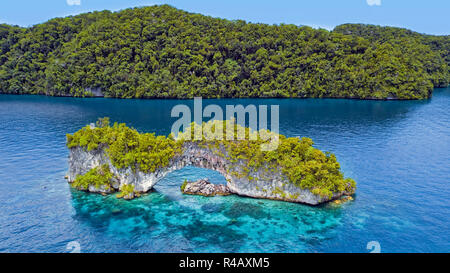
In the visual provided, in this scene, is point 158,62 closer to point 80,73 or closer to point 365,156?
point 80,73

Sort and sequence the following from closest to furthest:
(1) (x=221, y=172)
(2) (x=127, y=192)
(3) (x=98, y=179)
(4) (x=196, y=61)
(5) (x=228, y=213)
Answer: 1. (5) (x=228, y=213)
2. (2) (x=127, y=192)
3. (3) (x=98, y=179)
4. (1) (x=221, y=172)
5. (4) (x=196, y=61)

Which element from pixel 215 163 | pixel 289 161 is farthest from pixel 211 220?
pixel 289 161

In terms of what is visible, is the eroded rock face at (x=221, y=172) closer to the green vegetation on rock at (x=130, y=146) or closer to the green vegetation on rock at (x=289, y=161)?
the green vegetation on rock at (x=289, y=161)

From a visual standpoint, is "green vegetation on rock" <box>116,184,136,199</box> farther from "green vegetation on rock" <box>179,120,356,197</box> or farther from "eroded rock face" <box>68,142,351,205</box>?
"green vegetation on rock" <box>179,120,356,197</box>

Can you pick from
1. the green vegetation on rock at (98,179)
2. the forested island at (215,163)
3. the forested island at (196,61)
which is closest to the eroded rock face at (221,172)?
the forested island at (215,163)

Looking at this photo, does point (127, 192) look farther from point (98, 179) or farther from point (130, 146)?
point (130, 146)

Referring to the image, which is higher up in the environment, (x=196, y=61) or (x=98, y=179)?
(x=196, y=61)

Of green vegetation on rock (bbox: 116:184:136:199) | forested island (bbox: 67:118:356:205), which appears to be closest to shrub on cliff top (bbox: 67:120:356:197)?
forested island (bbox: 67:118:356:205)
